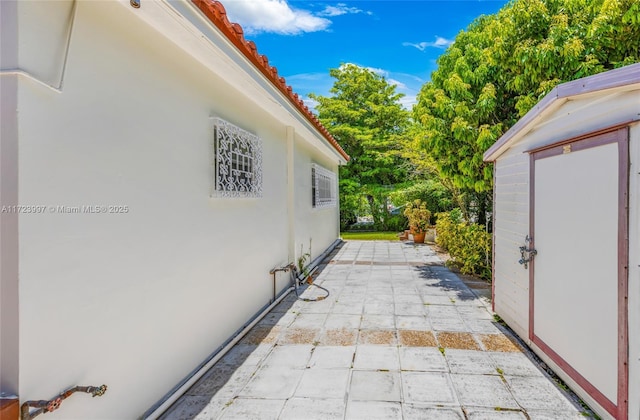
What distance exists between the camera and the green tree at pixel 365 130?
2161 cm

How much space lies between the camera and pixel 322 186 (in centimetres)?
1159

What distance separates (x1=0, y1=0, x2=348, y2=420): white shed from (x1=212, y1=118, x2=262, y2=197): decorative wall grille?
3 cm

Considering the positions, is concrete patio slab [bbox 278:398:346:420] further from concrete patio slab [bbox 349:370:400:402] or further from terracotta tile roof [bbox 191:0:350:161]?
terracotta tile roof [bbox 191:0:350:161]

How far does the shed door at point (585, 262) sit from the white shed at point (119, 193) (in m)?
3.68

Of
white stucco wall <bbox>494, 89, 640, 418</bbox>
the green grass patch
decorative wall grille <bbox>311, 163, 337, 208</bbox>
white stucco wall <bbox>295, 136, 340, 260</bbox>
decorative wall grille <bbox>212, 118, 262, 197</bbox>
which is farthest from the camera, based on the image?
the green grass patch

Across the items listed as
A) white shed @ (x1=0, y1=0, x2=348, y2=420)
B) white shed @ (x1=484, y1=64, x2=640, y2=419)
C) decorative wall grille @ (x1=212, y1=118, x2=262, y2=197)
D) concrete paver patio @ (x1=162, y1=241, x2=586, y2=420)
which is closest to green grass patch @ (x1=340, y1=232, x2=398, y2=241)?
concrete paver patio @ (x1=162, y1=241, x2=586, y2=420)

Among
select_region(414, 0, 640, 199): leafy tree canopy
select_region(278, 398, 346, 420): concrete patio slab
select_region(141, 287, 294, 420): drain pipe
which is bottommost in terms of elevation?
select_region(278, 398, 346, 420): concrete patio slab

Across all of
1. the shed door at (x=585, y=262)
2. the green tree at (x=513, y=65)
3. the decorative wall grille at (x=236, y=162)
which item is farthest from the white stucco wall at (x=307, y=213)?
the shed door at (x=585, y=262)

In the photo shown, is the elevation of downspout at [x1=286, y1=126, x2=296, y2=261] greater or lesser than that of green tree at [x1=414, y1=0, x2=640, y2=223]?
lesser

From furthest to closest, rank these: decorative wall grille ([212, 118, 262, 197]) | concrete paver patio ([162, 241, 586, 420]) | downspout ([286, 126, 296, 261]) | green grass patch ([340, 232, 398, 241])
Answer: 1. green grass patch ([340, 232, 398, 241])
2. downspout ([286, 126, 296, 261])
3. decorative wall grille ([212, 118, 262, 197])
4. concrete paver patio ([162, 241, 586, 420])

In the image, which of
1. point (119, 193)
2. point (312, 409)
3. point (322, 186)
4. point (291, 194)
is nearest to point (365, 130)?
point (322, 186)

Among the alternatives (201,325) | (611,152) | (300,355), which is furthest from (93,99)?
(611,152)

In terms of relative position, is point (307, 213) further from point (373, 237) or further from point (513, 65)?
point (373, 237)

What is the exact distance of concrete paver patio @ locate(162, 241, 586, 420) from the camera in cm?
320
